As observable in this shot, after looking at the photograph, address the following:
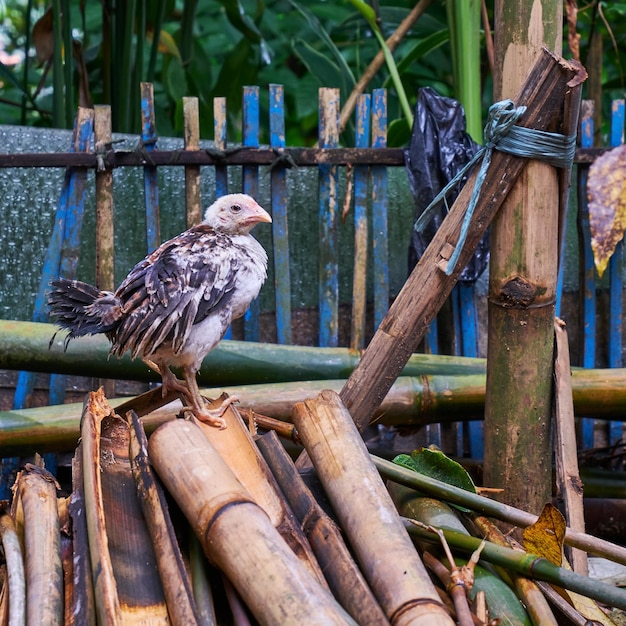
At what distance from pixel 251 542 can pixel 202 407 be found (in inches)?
40.4

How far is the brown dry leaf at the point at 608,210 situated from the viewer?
9.66 ft

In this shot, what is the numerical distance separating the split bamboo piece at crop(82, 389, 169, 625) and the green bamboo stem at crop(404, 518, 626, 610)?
0.68m


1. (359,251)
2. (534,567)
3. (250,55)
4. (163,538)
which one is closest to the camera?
(163,538)

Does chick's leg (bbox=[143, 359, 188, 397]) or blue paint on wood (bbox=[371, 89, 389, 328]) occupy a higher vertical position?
blue paint on wood (bbox=[371, 89, 389, 328])

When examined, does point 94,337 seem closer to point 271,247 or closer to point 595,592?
point 271,247

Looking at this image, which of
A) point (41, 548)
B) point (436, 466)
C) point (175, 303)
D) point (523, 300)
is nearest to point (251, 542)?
point (41, 548)

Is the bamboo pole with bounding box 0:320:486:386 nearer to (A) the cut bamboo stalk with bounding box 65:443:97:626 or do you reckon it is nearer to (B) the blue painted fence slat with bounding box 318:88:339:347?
(B) the blue painted fence slat with bounding box 318:88:339:347

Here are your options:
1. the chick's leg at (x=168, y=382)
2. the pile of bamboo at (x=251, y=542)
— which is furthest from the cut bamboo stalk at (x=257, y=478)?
the chick's leg at (x=168, y=382)

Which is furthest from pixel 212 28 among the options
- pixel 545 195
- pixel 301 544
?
pixel 301 544

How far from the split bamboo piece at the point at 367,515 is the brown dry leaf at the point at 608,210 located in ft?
3.86

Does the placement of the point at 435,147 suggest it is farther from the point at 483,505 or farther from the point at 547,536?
the point at 547,536

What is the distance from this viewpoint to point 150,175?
4168mm

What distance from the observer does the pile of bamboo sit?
1790mm

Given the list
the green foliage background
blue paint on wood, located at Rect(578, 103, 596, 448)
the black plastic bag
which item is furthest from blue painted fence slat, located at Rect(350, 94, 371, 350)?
blue paint on wood, located at Rect(578, 103, 596, 448)
